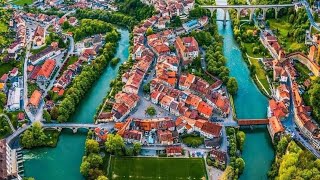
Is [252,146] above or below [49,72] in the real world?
below

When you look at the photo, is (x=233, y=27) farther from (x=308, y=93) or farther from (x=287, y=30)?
(x=308, y=93)

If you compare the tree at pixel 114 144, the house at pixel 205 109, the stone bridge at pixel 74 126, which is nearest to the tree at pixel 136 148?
the tree at pixel 114 144

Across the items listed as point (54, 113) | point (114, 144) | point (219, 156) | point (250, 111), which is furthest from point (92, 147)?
point (250, 111)

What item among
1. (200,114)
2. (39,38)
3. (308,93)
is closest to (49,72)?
(39,38)

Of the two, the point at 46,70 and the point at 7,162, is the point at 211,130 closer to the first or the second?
the point at 7,162

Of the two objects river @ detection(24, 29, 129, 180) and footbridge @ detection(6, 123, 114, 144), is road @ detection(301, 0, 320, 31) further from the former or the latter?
footbridge @ detection(6, 123, 114, 144)

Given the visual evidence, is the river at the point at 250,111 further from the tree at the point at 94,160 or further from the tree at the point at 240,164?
the tree at the point at 94,160
